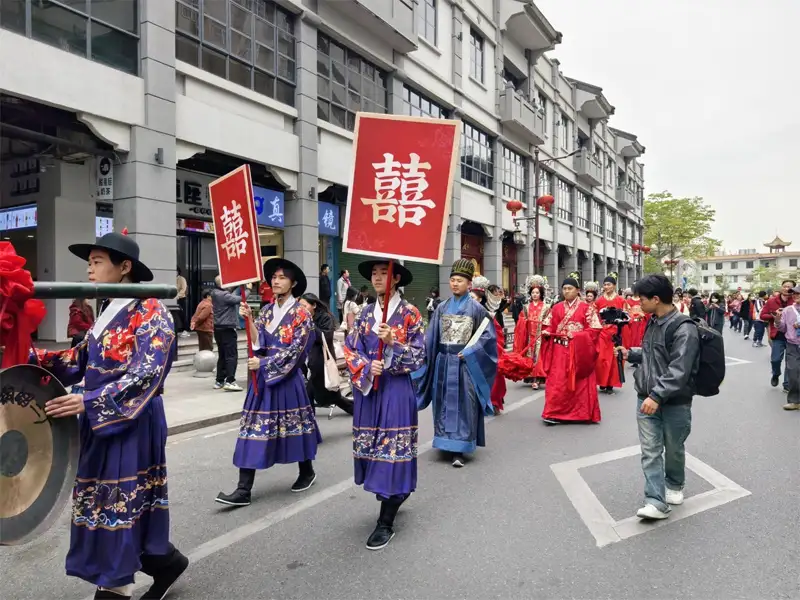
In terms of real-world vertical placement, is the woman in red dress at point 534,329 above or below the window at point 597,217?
below

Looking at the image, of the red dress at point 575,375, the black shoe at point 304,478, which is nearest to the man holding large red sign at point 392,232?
the black shoe at point 304,478

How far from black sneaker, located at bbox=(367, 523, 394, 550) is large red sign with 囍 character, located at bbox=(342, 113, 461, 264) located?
5.68 ft

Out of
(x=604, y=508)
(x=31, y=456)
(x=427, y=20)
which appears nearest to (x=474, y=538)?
(x=604, y=508)

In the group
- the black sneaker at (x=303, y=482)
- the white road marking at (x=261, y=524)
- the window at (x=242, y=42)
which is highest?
the window at (x=242, y=42)

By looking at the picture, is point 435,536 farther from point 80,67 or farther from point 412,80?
point 412,80

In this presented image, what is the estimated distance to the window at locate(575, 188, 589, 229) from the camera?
3328 cm

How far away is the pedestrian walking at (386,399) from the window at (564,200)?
1109 inches

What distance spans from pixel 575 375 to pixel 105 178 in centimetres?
888

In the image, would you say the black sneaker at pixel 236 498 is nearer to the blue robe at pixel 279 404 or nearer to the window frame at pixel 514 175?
the blue robe at pixel 279 404

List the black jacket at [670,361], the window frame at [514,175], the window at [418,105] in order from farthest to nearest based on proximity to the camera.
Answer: the window frame at [514,175]
the window at [418,105]
the black jacket at [670,361]

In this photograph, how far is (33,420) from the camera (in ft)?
6.55

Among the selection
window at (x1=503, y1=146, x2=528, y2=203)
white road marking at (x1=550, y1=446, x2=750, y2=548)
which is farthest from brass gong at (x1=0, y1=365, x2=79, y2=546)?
window at (x1=503, y1=146, x2=528, y2=203)

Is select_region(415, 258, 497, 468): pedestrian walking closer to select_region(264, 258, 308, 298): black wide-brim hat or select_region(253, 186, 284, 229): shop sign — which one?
select_region(264, 258, 308, 298): black wide-brim hat

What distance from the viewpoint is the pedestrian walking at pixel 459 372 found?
5.21m
